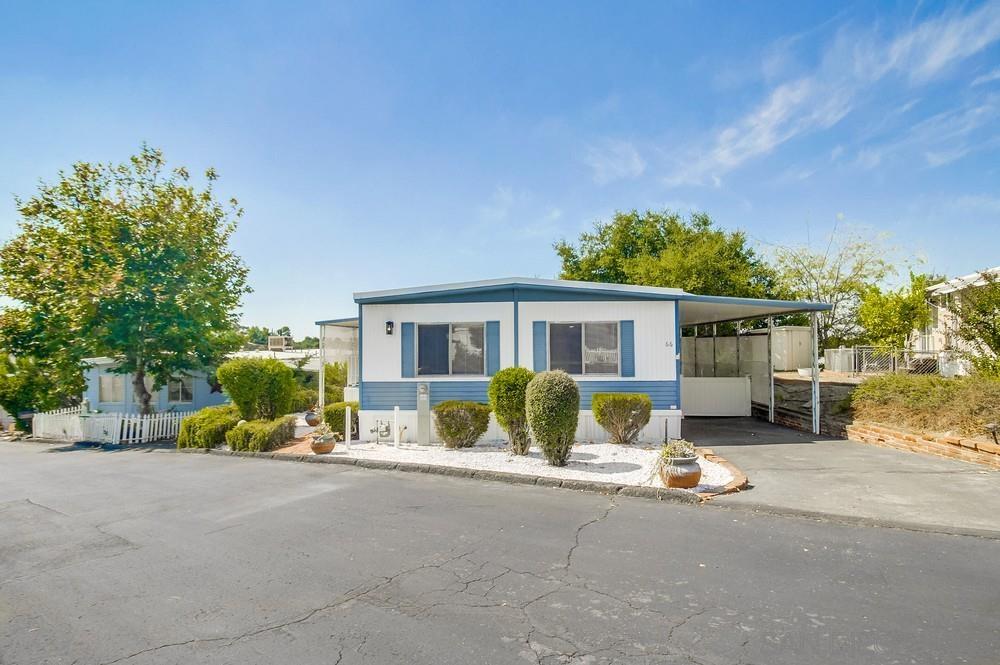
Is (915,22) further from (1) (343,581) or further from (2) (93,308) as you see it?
(2) (93,308)

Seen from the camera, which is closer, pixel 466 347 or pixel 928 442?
pixel 928 442

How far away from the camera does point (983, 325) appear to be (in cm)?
1121

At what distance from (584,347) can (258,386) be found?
8692 millimetres

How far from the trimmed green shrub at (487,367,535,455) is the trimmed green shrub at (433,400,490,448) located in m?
0.89

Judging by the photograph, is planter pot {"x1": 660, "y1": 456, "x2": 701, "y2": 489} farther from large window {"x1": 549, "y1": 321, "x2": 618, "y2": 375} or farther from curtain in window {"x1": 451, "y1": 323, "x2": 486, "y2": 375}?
curtain in window {"x1": 451, "y1": 323, "x2": 486, "y2": 375}

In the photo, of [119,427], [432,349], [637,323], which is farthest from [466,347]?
[119,427]

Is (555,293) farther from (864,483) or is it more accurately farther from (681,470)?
(864,483)

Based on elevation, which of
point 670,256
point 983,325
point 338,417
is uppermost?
point 670,256

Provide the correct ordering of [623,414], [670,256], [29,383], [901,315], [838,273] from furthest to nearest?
1. [838,273]
2. [670,256]
3. [901,315]
4. [29,383]
5. [623,414]

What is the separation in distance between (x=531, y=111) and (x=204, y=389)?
1649cm

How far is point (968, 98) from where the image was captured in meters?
12.5

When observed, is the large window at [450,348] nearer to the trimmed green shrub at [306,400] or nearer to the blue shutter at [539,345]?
the blue shutter at [539,345]

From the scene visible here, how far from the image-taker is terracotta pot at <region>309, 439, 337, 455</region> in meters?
10.3

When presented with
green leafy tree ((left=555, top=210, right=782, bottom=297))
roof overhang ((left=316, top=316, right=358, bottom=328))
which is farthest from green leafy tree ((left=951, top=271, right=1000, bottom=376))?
roof overhang ((left=316, top=316, right=358, bottom=328))
